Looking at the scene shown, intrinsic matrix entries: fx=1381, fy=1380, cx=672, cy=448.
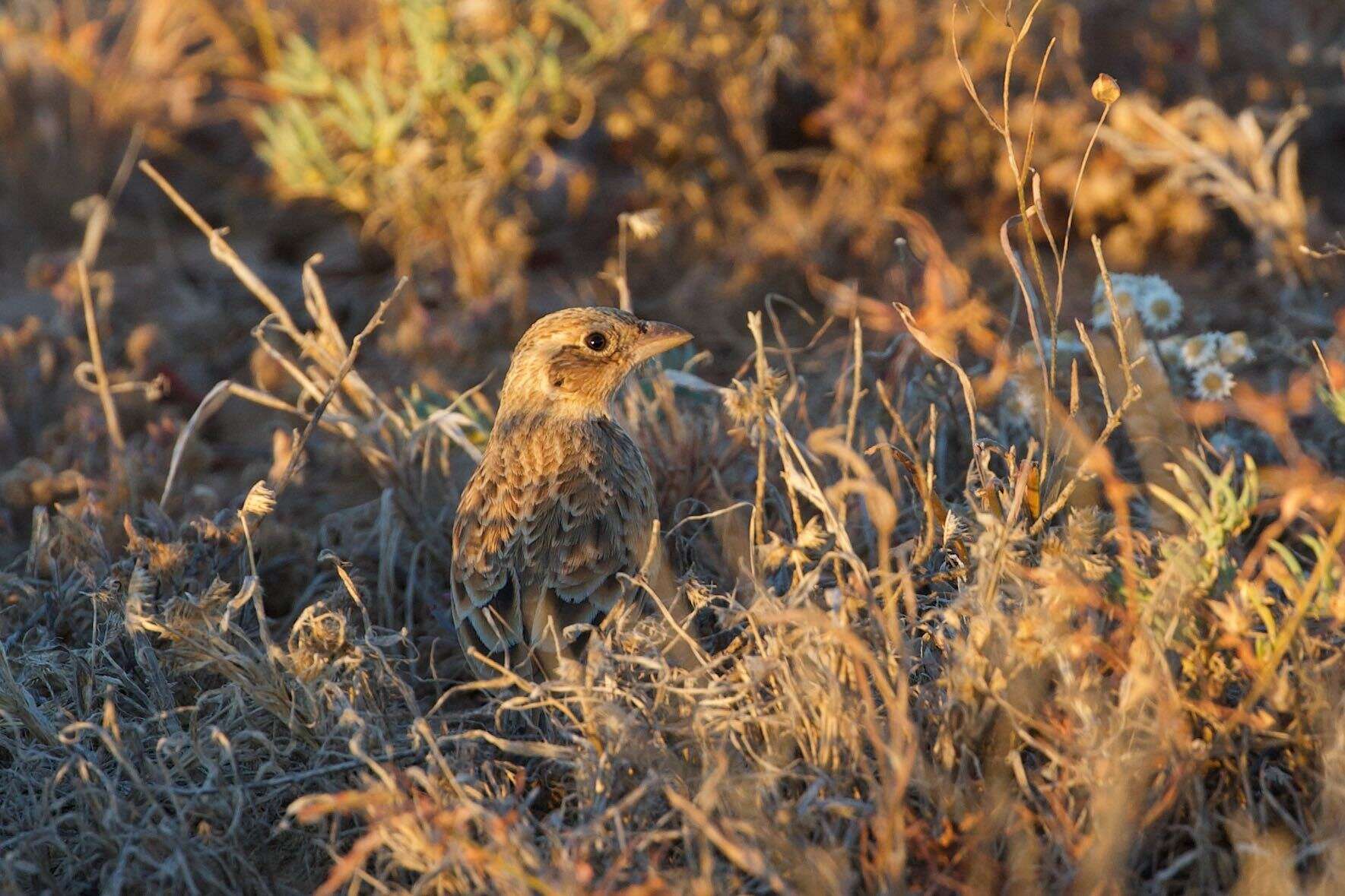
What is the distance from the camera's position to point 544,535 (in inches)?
148

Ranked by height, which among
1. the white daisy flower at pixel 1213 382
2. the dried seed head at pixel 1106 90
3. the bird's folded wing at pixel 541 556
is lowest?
the bird's folded wing at pixel 541 556

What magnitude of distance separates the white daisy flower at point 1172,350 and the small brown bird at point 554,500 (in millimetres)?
1496

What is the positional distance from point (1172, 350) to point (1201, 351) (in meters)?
0.11

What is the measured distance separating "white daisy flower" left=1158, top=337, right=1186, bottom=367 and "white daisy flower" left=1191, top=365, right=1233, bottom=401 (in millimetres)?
125

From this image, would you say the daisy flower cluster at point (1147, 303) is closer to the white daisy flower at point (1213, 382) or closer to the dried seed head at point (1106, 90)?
the white daisy flower at point (1213, 382)

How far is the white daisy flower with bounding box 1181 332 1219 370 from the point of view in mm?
4102

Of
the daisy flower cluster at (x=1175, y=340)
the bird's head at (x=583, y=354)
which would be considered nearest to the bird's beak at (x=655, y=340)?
the bird's head at (x=583, y=354)

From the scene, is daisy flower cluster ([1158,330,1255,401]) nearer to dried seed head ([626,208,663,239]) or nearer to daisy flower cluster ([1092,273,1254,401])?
daisy flower cluster ([1092,273,1254,401])

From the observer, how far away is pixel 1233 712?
2.73 meters

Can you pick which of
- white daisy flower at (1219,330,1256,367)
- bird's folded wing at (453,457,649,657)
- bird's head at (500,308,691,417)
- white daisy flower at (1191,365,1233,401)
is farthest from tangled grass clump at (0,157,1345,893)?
bird's head at (500,308,691,417)

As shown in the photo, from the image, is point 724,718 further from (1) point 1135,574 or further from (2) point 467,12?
(2) point 467,12

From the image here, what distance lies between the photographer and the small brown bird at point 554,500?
12.0 ft

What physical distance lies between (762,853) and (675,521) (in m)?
1.67

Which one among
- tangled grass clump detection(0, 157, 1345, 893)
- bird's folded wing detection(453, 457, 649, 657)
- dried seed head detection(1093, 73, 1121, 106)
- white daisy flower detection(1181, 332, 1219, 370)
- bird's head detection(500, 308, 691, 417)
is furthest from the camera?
white daisy flower detection(1181, 332, 1219, 370)
